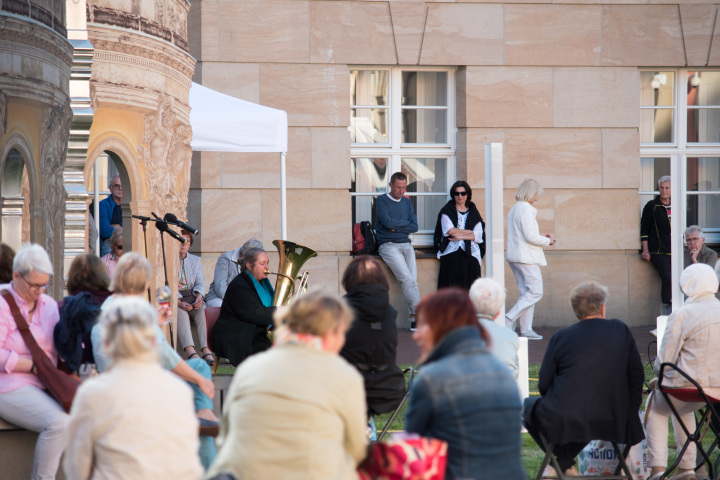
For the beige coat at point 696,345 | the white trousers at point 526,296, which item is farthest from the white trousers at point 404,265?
the beige coat at point 696,345

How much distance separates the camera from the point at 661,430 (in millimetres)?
6156

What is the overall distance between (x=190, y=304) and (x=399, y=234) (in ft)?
11.7

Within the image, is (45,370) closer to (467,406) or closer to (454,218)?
(467,406)

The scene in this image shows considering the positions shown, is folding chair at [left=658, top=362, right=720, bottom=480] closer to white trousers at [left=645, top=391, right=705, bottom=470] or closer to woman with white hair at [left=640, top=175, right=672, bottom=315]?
white trousers at [left=645, top=391, right=705, bottom=470]

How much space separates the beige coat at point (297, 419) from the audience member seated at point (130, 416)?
218mm

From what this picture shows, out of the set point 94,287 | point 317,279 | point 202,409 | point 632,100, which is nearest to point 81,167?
point 94,287

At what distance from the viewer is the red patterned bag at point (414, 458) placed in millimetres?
3539

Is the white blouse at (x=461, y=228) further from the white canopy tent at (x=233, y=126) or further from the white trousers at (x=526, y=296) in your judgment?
the white canopy tent at (x=233, y=126)

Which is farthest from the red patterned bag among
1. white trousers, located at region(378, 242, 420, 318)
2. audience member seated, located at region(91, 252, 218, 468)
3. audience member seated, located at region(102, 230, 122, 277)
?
white trousers, located at region(378, 242, 420, 318)

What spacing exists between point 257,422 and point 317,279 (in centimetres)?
970

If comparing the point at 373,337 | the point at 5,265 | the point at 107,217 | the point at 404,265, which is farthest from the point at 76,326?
the point at 404,265

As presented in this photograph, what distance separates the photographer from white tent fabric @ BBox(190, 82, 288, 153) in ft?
33.1

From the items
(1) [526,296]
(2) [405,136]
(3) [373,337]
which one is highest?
(2) [405,136]

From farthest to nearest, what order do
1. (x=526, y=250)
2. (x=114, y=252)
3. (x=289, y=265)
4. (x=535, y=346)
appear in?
(x=526, y=250) < (x=535, y=346) < (x=114, y=252) < (x=289, y=265)
